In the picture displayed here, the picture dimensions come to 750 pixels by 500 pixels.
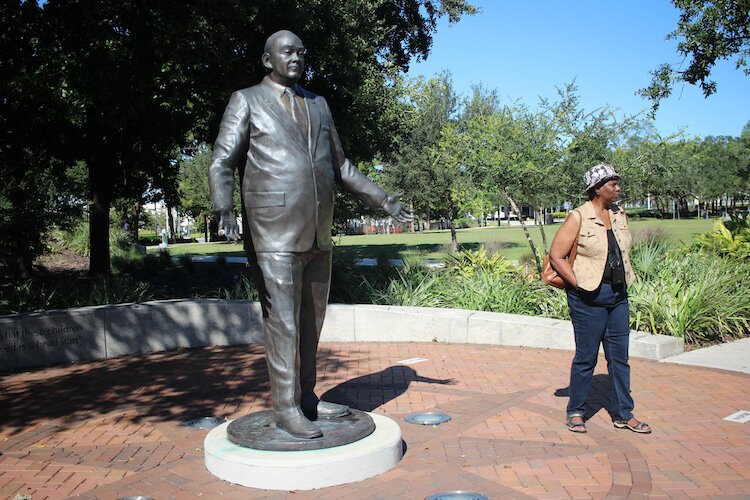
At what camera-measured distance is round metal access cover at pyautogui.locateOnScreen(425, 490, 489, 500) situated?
3.85 meters

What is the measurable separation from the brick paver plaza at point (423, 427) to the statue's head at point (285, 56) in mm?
2580

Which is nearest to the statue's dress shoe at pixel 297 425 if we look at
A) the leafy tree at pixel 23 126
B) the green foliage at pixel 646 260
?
the green foliage at pixel 646 260

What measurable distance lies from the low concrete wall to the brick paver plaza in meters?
0.32

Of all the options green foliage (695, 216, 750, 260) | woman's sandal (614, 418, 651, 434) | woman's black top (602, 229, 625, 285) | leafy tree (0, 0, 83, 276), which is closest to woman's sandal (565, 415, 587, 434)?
woman's sandal (614, 418, 651, 434)

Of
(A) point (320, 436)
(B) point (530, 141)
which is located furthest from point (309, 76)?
(A) point (320, 436)

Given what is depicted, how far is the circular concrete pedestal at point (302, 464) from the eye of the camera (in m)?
4.07

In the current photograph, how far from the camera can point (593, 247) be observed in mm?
4992

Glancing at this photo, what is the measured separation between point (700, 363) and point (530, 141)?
21.5ft

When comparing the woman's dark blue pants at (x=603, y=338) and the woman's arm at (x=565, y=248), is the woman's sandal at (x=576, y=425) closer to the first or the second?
the woman's dark blue pants at (x=603, y=338)

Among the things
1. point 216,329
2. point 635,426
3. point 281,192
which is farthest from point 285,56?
point 216,329

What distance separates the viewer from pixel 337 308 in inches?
362

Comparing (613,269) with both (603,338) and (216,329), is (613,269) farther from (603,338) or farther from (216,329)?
(216,329)

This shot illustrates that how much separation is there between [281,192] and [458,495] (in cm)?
207

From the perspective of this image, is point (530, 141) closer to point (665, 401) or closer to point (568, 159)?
point (568, 159)
